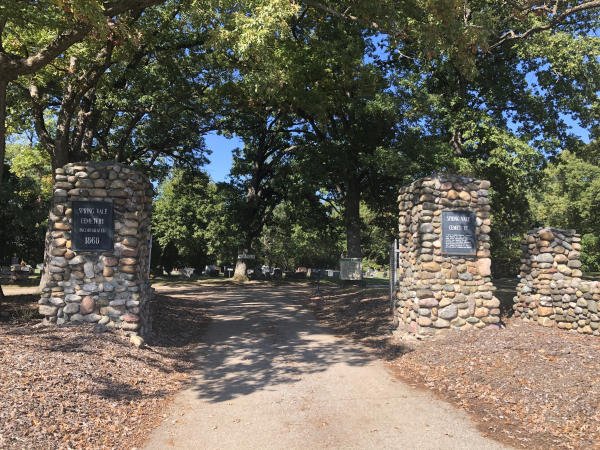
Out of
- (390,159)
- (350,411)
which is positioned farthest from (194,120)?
(350,411)

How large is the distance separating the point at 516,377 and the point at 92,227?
715 cm

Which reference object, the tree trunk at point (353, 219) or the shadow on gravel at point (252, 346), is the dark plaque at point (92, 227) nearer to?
the shadow on gravel at point (252, 346)

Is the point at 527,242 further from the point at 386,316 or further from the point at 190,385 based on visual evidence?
the point at 190,385

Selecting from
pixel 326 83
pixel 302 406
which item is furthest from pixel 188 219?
pixel 302 406

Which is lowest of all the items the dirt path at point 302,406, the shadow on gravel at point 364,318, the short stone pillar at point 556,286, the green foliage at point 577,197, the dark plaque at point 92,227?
the dirt path at point 302,406

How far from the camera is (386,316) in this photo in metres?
10.8

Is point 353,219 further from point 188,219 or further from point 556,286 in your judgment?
point 188,219

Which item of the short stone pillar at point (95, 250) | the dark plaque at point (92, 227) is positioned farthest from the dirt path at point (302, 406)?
the dark plaque at point (92, 227)

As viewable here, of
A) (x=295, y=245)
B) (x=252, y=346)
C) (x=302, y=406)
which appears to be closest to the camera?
(x=302, y=406)

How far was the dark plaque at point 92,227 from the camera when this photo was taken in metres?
7.53

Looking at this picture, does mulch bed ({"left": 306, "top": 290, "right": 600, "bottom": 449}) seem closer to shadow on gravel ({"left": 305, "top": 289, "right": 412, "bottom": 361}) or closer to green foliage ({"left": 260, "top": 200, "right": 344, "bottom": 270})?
shadow on gravel ({"left": 305, "top": 289, "right": 412, "bottom": 361})

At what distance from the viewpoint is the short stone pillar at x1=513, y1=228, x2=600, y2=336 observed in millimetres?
8492

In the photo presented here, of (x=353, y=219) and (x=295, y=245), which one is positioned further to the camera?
(x=295, y=245)

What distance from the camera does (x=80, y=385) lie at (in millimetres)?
5051
